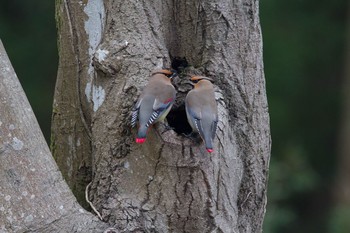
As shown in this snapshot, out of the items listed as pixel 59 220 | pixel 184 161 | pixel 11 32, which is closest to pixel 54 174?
pixel 59 220

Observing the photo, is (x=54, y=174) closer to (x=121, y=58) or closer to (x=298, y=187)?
(x=121, y=58)

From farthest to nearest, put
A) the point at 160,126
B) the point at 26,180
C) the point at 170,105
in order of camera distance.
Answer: the point at 170,105, the point at 160,126, the point at 26,180

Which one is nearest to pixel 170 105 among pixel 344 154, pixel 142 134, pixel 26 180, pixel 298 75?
pixel 142 134

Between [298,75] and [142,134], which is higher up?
[142,134]

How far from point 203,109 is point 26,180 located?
855 millimetres

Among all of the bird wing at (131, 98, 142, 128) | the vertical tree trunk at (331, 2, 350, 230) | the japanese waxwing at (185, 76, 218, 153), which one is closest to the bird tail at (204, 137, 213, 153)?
the japanese waxwing at (185, 76, 218, 153)

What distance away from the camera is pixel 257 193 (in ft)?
16.6

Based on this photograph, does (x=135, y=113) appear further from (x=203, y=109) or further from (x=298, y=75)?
(x=298, y=75)

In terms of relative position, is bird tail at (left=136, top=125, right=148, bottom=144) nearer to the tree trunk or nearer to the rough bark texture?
the tree trunk

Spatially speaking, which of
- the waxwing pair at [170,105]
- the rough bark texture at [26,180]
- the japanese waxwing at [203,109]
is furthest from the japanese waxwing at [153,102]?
the rough bark texture at [26,180]

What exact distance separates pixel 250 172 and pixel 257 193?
118 millimetres

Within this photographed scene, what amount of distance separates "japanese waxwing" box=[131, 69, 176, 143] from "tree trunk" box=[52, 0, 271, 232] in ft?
0.19

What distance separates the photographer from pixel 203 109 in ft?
15.3

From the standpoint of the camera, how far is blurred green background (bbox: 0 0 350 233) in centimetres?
1234
